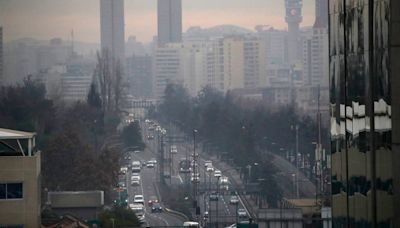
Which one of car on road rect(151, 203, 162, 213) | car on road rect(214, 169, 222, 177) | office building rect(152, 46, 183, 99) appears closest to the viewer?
car on road rect(151, 203, 162, 213)

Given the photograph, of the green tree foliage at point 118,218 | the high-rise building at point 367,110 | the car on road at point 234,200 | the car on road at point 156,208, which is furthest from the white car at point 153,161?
the high-rise building at point 367,110

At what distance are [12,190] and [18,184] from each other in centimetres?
7

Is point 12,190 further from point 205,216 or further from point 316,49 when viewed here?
point 316,49

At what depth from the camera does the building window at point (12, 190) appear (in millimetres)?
9375

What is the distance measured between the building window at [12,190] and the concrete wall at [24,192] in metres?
0.03

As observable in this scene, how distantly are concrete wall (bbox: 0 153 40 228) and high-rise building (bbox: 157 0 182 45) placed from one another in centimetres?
3656

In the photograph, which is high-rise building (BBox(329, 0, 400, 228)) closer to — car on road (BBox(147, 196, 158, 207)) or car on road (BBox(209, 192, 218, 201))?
car on road (BBox(209, 192, 218, 201))

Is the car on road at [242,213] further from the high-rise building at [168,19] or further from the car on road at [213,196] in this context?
the high-rise building at [168,19]

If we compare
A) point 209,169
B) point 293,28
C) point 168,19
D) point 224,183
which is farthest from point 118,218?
point 168,19

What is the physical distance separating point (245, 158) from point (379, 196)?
22.0m

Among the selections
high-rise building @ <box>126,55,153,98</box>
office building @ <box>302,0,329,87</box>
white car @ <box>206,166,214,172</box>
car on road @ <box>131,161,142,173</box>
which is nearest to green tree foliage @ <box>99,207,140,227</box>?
white car @ <box>206,166,214,172</box>

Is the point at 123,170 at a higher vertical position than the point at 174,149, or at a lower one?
lower

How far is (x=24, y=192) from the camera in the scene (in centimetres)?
950

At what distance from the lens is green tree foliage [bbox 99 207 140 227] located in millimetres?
11913
